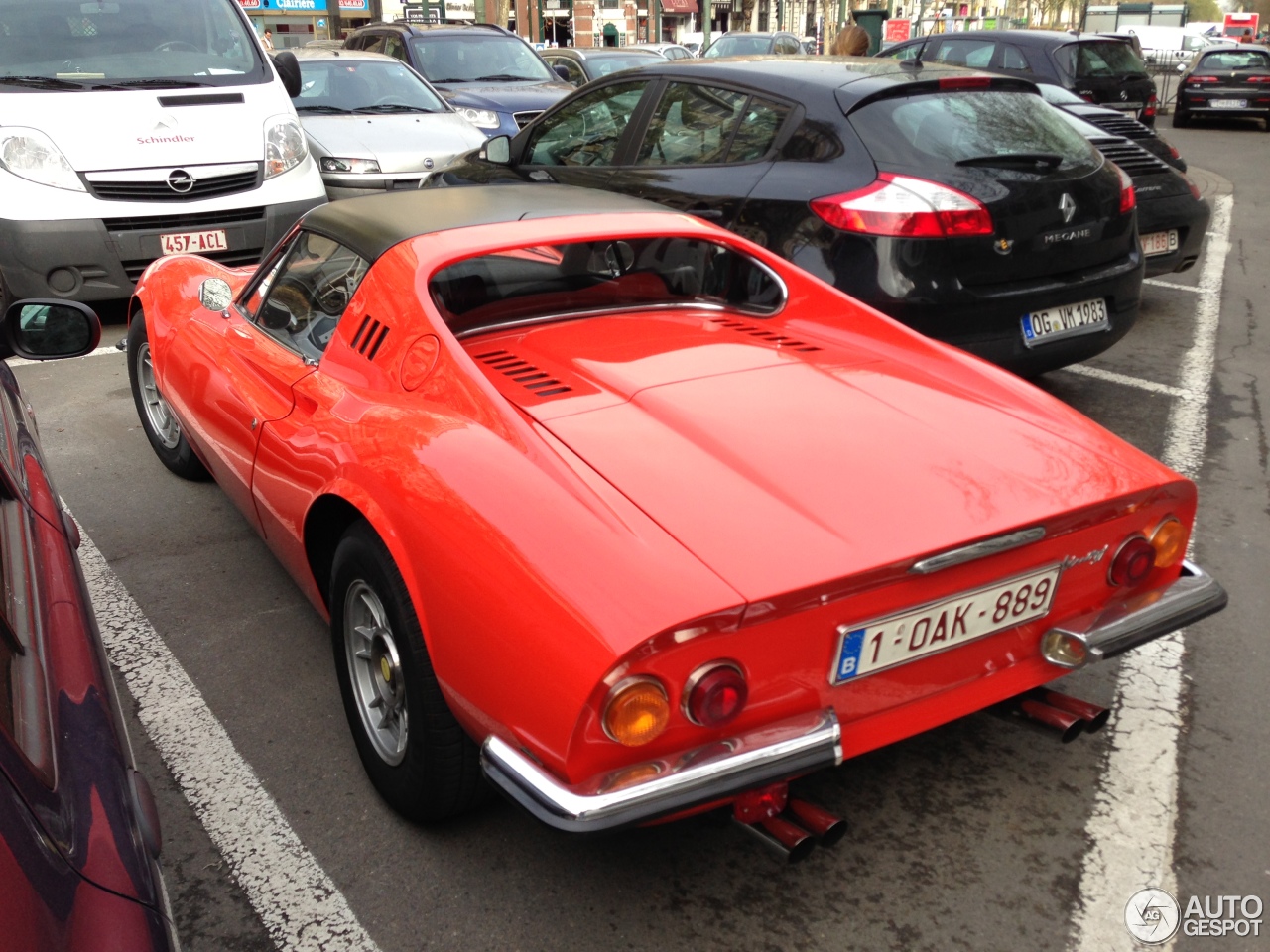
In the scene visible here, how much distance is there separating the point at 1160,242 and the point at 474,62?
25.8 feet

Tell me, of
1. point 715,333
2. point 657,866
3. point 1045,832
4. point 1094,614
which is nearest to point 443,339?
point 715,333

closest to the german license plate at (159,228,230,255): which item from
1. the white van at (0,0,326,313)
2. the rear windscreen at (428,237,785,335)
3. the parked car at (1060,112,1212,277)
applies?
the white van at (0,0,326,313)

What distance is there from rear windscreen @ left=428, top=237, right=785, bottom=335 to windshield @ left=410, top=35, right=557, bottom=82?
30.6 ft

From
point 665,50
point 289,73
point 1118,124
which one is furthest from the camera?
point 665,50

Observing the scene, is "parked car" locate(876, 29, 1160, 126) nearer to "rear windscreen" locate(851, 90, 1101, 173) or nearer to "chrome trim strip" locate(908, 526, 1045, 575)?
"rear windscreen" locate(851, 90, 1101, 173)

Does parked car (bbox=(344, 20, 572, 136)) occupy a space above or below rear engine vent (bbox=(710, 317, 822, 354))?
above

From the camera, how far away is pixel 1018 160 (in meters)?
4.68

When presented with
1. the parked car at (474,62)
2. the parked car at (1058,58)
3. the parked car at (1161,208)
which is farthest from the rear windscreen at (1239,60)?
the parked car at (1161,208)

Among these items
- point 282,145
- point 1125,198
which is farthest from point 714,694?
point 282,145

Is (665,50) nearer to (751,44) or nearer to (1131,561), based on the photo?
(751,44)

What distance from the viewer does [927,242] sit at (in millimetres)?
4438

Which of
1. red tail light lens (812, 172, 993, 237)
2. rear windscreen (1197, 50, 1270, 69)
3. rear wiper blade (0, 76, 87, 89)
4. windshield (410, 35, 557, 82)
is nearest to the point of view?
red tail light lens (812, 172, 993, 237)

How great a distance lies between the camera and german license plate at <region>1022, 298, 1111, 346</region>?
185 inches

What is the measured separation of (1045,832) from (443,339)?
71.8 inches
